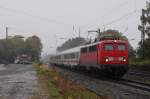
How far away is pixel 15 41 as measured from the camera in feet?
475

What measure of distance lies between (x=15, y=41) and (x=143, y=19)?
274 ft

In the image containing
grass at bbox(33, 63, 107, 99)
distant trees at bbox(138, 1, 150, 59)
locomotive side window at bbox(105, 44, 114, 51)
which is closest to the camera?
grass at bbox(33, 63, 107, 99)

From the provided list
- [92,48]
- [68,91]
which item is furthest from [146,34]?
[68,91]

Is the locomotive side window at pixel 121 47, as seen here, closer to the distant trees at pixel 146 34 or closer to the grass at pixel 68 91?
the grass at pixel 68 91

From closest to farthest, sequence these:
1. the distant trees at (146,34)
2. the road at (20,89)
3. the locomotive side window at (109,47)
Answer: the road at (20,89)
the locomotive side window at (109,47)
the distant trees at (146,34)

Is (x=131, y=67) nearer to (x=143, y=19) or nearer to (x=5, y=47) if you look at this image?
(x=143, y=19)

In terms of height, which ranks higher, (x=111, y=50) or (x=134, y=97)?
(x=111, y=50)

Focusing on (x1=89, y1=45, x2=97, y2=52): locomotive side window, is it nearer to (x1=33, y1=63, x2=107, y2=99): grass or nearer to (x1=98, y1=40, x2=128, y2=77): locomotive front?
(x1=98, y1=40, x2=128, y2=77): locomotive front

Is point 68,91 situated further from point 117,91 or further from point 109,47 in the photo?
point 109,47

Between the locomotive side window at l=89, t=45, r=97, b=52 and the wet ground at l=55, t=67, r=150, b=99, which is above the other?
the locomotive side window at l=89, t=45, r=97, b=52

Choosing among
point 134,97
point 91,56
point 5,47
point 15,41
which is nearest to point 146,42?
point 91,56

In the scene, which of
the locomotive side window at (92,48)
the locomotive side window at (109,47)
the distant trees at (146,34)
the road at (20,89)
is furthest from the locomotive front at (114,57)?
the distant trees at (146,34)

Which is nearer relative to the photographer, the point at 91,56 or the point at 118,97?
the point at 118,97

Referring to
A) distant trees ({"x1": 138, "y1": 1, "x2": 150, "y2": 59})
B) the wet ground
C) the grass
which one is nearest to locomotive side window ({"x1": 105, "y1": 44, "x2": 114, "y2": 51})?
the wet ground
